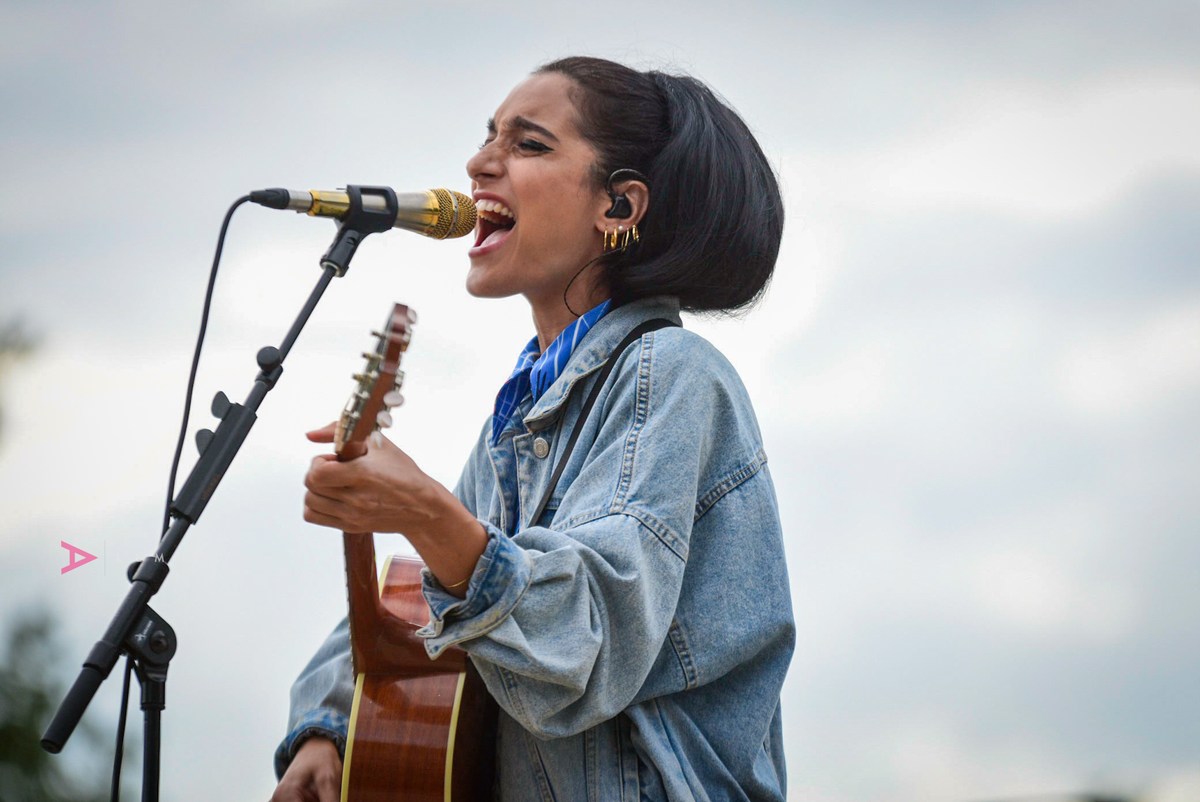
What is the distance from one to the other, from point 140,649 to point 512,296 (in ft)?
3.31

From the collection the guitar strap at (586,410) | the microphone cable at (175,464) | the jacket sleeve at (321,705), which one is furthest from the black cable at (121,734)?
the guitar strap at (586,410)

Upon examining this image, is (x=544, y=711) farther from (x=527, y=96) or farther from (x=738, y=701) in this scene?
(x=527, y=96)

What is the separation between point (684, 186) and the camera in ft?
7.81

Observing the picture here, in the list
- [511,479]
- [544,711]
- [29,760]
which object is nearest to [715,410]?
[511,479]

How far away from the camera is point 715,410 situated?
206cm

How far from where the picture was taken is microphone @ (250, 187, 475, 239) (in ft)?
6.48

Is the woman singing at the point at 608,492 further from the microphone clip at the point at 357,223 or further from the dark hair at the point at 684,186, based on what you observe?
the microphone clip at the point at 357,223

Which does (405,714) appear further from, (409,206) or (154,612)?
(409,206)

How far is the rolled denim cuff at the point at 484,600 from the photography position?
161cm

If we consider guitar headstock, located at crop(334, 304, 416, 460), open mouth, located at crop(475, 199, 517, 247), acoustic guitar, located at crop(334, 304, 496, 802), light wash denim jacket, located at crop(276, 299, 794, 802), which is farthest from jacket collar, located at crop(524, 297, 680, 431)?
guitar headstock, located at crop(334, 304, 416, 460)

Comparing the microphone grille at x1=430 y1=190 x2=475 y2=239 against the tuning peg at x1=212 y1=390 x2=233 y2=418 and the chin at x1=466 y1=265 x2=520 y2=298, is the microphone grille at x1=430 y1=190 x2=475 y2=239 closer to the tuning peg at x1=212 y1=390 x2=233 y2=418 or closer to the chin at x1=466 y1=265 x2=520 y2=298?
the chin at x1=466 y1=265 x2=520 y2=298

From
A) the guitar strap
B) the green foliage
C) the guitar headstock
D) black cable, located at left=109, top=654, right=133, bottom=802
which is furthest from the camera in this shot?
the green foliage

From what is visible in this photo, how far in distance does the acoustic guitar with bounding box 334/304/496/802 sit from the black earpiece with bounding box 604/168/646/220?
784mm

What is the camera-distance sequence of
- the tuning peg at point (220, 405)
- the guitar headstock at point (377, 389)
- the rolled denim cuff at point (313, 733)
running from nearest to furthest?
the guitar headstock at point (377, 389) < the tuning peg at point (220, 405) < the rolled denim cuff at point (313, 733)
